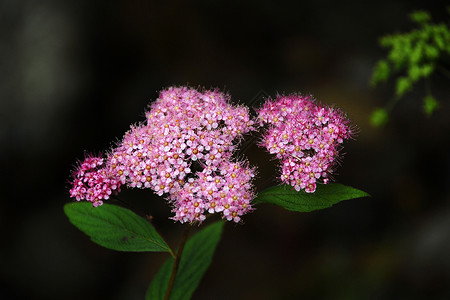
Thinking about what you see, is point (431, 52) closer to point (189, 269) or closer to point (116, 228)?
point (189, 269)

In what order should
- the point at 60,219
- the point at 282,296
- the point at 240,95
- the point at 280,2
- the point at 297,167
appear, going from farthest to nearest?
the point at 280,2 → the point at 240,95 → the point at 60,219 → the point at 282,296 → the point at 297,167

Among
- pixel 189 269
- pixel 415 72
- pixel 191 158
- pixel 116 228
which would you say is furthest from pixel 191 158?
pixel 415 72

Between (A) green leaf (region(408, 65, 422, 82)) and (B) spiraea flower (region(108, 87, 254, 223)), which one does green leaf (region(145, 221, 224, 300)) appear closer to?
(B) spiraea flower (region(108, 87, 254, 223))

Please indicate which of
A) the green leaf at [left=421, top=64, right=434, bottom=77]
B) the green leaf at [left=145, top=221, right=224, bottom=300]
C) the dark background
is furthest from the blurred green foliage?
the dark background

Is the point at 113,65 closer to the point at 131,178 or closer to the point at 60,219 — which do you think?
the point at 60,219

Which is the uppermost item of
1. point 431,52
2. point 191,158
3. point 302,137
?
point 431,52

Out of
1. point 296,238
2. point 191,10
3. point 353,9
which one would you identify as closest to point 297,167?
point 296,238

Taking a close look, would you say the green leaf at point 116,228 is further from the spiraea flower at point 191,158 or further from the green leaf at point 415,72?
the green leaf at point 415,72

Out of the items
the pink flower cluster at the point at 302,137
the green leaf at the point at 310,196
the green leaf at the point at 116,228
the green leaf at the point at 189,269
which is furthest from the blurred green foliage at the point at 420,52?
the green leaf at the point at 116,228
